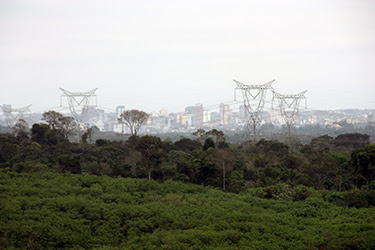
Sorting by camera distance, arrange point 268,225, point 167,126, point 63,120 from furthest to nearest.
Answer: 1. point 167,126
2. point 63,120
3. point 268,225

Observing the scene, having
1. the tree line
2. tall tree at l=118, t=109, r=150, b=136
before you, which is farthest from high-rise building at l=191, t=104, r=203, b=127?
the tree line

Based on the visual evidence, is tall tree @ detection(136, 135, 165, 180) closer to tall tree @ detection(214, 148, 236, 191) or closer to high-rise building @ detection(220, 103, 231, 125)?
tall tree @ detection(214, 148, 236, 191)

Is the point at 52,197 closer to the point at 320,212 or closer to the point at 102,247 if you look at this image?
the point at 102,247

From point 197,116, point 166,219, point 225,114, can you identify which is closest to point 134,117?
point 166,219

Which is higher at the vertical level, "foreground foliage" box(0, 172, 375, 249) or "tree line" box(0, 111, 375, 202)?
"tree line" box(0, 111, 375, 202)

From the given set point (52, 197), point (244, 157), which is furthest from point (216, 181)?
point (52, 197)

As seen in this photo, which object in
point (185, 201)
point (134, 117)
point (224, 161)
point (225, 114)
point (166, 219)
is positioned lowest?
point (166, 219)

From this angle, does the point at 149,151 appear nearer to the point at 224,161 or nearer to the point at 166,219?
the point at 224,161

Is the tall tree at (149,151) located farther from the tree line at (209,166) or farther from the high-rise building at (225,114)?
the high-rise building at (225,114)
